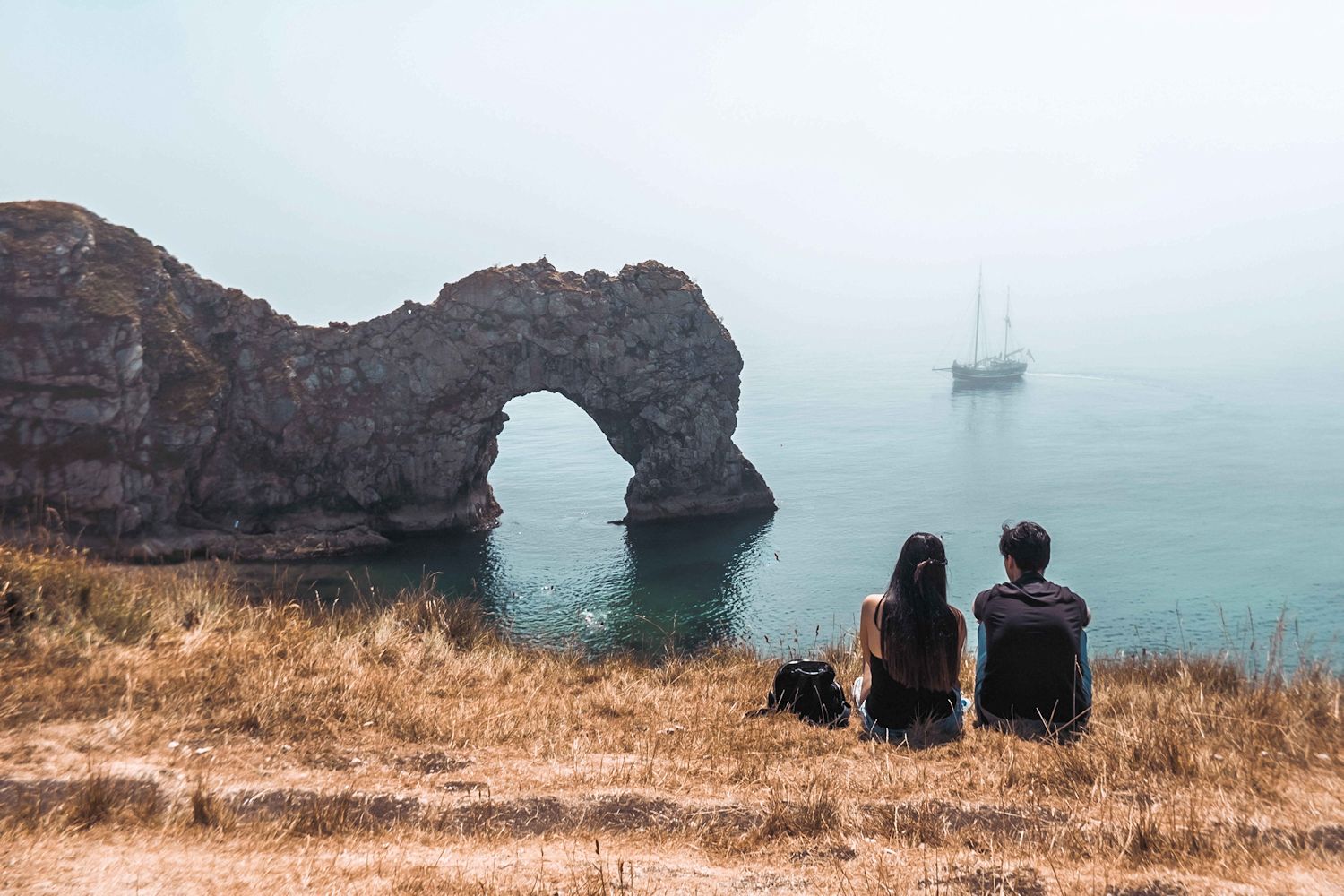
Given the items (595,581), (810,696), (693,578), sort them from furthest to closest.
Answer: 1. (693,578)
2. (595,581)
3. (810,696)

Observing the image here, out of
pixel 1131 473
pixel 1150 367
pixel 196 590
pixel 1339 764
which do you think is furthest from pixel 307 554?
pixel 1150 367

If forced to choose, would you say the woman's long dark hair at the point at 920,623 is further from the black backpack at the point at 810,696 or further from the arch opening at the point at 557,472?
the arch opening at the point at 557,472

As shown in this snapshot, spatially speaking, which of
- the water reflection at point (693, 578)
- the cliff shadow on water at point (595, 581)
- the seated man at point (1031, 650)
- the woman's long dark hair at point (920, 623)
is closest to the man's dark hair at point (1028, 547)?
the seated man at point (1031, 650)

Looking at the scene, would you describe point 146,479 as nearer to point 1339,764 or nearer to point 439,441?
point 439,441

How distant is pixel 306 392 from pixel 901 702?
189ft

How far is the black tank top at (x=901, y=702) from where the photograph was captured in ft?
23.8

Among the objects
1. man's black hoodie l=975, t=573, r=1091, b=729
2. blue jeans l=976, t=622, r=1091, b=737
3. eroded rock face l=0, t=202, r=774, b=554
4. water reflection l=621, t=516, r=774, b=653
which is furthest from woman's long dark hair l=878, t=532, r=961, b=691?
eroded rock face l=0, t=202, r=774, b=554

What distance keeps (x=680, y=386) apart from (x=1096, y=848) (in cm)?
6046

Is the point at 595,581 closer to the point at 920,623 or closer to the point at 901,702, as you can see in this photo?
the point at 901,702

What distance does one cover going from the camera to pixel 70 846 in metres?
4.85

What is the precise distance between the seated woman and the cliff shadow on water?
27703 mm

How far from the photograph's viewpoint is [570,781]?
629 cm

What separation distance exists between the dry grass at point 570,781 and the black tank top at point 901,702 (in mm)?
343

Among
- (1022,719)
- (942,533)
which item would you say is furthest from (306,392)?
(1022,719)
